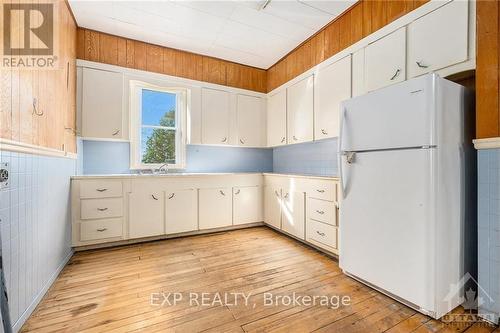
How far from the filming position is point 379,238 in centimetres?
166

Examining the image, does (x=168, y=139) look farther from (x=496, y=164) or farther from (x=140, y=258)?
(x=496, y=164)

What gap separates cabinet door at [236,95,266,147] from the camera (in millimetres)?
3781

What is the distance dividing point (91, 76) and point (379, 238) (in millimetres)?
3500

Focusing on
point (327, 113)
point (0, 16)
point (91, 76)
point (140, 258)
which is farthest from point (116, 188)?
point (327, 113)

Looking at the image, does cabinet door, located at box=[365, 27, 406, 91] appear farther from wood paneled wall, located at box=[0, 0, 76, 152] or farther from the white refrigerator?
wood paneled wall, located at box=[0, 0, 76, 152]

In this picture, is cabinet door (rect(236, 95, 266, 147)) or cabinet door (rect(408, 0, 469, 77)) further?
cabinet door (rect(236, 95, 266, 147))

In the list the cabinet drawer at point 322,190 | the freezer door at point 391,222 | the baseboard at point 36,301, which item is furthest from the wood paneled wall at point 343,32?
the baseboard at point 36,301

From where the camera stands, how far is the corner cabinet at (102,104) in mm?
2793

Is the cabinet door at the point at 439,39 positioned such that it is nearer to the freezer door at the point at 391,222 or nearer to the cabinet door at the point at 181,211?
the freezer door at the point at 391,222

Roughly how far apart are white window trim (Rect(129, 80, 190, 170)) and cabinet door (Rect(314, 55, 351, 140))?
6.17ft

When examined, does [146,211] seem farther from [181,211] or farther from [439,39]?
[439,39]

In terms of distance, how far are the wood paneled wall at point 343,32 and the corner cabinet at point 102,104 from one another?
237cm

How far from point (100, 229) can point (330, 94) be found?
Result: 3.05 m

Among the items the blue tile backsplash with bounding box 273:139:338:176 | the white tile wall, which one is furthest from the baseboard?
the blue tile backsplash with bounding box 273:139:338:176
